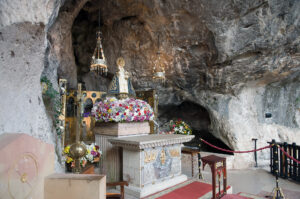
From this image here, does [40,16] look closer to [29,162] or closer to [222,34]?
[29,162]

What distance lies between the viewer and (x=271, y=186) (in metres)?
5.59

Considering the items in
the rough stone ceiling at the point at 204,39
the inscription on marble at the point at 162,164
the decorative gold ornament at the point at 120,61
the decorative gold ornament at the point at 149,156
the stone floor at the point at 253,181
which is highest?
the rough stone ceiling at the point at 204,39

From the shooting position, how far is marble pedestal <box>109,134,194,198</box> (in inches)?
152

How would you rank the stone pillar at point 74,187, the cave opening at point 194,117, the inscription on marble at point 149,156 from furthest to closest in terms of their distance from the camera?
1. the cave opening at point 194,117
2. the inscription on marble at point 149,156
3. the stone pillar at point 74,187

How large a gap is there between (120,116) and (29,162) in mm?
2775

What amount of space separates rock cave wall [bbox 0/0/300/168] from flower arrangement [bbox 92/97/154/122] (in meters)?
2.20

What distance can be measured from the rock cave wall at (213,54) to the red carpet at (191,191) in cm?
380

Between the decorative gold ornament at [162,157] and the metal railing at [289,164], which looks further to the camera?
the metal railing at [289,164]

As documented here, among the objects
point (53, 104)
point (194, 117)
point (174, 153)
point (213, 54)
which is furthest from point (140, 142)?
point (194, 117)

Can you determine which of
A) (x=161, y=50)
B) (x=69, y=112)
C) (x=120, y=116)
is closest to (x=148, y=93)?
(x=161, y=50)

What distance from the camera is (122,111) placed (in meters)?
4.35

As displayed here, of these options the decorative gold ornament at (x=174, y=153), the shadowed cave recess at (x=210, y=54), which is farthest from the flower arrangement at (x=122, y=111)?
the shadowed cave recess at (x=210, y=54)

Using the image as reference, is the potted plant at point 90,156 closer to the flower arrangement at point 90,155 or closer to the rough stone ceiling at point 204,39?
the flower arrangement at point 90,155

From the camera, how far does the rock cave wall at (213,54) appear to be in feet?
22.0
